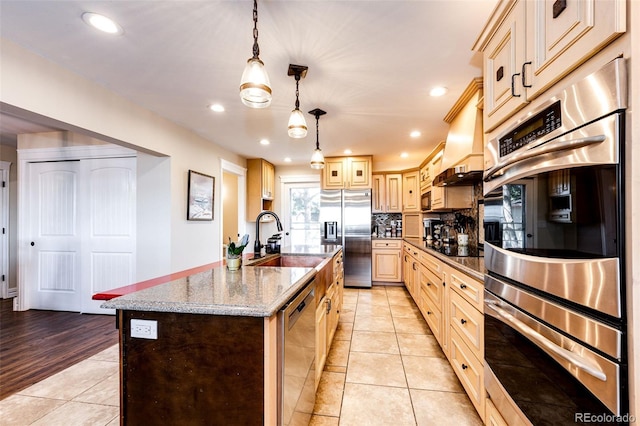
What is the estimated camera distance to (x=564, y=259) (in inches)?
37.1

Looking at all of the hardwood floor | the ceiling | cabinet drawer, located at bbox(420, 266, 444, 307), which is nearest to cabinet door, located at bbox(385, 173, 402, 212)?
cabinet drawer, located at bbox(420, 266, 444, 307)

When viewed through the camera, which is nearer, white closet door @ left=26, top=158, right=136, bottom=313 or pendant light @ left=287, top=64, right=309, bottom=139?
pendant light @ left=287, top=64, right=309, bottom=139

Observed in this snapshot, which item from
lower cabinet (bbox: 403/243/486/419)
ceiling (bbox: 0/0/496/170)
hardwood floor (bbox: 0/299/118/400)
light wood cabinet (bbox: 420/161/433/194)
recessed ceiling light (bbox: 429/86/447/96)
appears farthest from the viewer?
light wood cabinet (bbox: 420/161/433/194)

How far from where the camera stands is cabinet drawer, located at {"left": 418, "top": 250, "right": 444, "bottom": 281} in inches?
103

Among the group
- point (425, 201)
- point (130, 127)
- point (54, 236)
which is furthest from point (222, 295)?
point (54, 236)

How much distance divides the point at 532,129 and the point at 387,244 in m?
4.15

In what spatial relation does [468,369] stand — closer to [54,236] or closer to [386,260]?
[386,260]

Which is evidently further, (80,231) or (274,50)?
(80,231)

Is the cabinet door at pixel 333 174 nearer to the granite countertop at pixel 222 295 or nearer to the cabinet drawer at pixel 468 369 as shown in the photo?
the cabinet drawer at pixel 468 369

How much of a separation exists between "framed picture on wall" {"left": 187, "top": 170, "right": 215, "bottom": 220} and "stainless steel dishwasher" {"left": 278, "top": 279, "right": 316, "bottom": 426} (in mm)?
2644

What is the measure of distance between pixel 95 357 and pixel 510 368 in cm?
330

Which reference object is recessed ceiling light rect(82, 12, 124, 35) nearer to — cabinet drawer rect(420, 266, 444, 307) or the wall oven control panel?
the wall oven control panel

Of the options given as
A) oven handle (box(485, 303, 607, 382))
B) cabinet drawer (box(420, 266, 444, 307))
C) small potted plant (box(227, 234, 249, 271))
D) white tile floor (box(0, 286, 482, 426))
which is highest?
small potted plant (box(227, 234, 249, 271))

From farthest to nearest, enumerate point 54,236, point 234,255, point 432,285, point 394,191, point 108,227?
point 394,191 < point 54,236 < point 108,227 < point 432,285 < point 234,255
